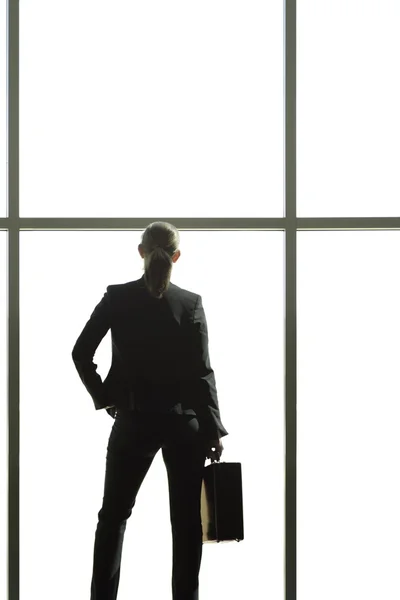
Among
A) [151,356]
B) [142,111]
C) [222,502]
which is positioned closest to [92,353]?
[151,356]

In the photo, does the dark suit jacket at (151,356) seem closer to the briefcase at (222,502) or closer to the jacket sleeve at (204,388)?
the jacket sleeve at (204,388)

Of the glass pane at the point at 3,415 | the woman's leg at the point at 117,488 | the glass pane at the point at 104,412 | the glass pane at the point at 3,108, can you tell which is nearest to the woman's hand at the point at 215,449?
the woman's leg at the point at 117,488

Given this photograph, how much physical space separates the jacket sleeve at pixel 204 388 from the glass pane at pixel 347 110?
0.66m

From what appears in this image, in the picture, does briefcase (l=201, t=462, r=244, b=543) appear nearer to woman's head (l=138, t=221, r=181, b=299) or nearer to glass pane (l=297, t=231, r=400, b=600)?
glass pane (l=297, t=231, r=400, b=600)

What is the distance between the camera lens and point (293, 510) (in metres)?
2.08

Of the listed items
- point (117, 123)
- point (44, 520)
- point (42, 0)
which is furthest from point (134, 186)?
point (44, 520)

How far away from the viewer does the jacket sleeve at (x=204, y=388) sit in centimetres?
178

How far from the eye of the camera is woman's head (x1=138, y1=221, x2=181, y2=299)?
1739 mm

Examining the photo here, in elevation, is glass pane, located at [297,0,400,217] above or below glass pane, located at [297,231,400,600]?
above

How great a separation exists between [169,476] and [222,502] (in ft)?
0.65

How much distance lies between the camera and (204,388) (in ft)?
5.85

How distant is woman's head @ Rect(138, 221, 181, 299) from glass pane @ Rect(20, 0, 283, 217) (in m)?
0.31

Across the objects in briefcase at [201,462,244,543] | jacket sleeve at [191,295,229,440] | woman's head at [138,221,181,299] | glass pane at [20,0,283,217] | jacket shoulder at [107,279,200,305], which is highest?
glass pane at [20,0,283,217]

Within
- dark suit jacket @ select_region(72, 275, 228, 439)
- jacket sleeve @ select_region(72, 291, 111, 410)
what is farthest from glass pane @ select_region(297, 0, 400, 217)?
jacket sleeve @ select_region(72, 291, 111, 410)
